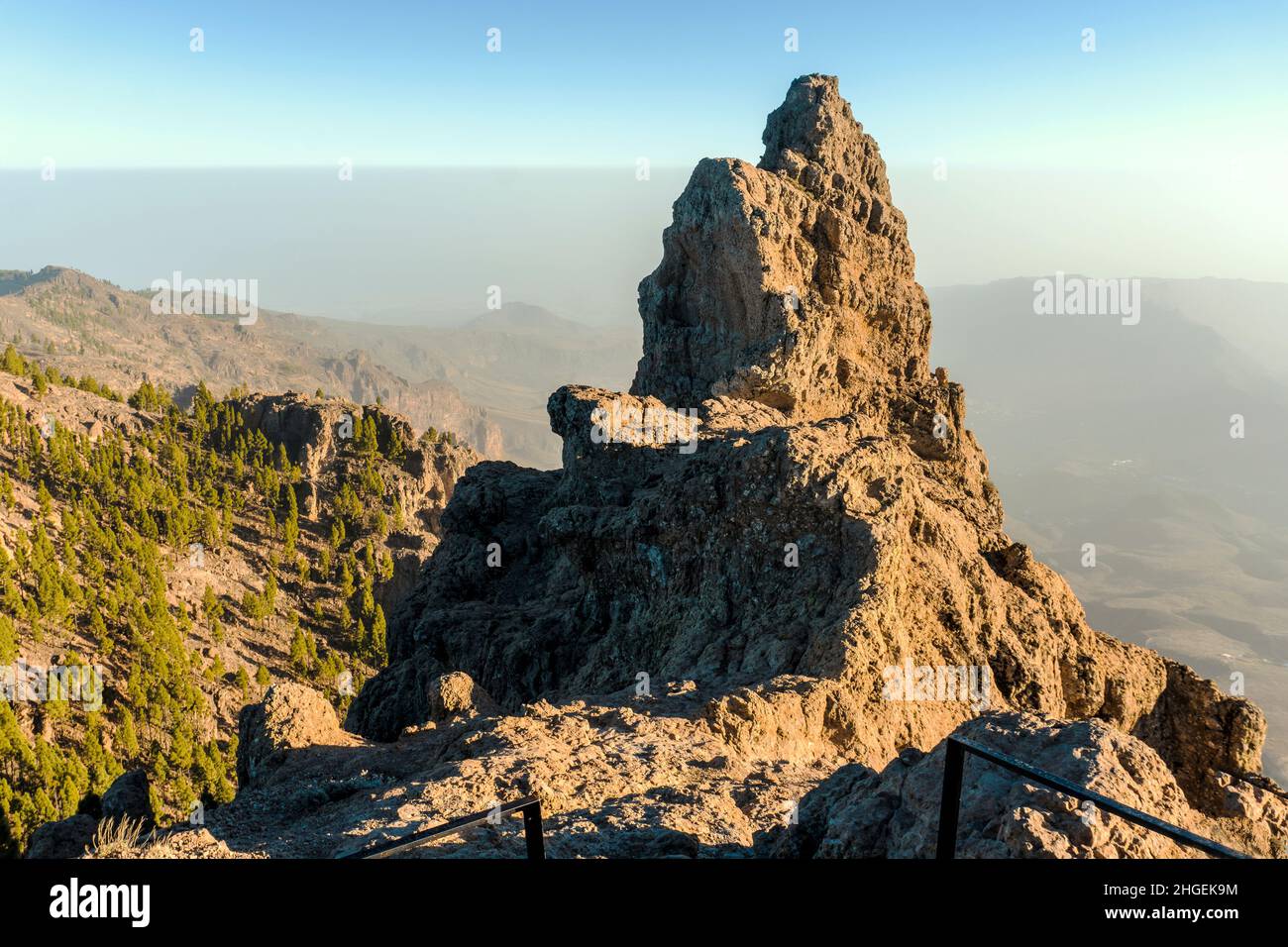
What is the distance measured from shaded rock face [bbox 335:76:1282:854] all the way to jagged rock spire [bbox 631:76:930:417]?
5.9 inches

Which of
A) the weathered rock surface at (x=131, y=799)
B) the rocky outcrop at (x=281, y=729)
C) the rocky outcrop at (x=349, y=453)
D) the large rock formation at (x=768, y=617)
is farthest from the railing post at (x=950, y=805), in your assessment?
the rocky outcrop at (x=349, y=453)

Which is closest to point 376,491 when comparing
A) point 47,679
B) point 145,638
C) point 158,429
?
point 158,429

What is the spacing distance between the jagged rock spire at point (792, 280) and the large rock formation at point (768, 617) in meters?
0.16

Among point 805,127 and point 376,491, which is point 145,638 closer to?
point 376,491

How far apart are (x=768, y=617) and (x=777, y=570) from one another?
1.52 metres

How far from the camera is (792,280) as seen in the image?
39.1m

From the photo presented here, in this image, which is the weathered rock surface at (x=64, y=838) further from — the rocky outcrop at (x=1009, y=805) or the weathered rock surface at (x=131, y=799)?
the rocky outcrop at (x=1009, y=805)

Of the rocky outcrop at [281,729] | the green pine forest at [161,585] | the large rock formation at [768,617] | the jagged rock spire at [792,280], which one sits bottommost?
the green pine forest at [161,585]

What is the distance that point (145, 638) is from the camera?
73.4 metres

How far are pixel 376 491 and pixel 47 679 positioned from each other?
48790mm

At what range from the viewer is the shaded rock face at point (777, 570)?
63.6 ft

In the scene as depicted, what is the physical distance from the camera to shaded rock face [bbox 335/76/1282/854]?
1939 cm

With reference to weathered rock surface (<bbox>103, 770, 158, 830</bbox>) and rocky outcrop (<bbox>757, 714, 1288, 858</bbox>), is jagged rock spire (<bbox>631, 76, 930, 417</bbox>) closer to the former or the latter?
weathered rock surface (<bbox>103, 770, 158, 830</bbox>)

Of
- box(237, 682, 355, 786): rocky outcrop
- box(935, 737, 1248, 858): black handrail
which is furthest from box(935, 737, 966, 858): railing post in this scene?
box(237, 682, 355, 786): rocky outcrop
